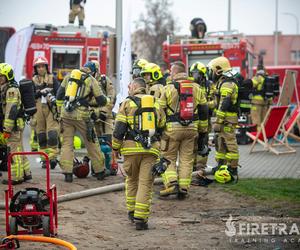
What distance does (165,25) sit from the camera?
5534 cm

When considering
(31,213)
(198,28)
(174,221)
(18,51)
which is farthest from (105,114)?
(198,28)

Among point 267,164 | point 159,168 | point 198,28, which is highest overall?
point 198,28

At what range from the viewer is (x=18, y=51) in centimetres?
1752

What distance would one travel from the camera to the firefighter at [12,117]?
11495 millimetres

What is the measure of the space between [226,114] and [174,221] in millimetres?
3426

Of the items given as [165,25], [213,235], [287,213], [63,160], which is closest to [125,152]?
[213,235]

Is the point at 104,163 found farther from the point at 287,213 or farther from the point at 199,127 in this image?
the point at 287,213

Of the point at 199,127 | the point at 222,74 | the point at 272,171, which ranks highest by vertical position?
the point at 222,74

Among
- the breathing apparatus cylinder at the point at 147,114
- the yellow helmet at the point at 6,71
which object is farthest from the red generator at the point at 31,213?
the yellow helmet at the point at 6,71

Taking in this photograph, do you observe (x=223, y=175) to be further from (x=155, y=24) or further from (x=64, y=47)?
(x=155, y=24)

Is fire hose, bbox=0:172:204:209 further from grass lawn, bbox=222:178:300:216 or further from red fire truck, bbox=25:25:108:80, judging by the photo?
red fire truck, bbox=25:25:108:80

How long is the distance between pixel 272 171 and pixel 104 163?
3.40m

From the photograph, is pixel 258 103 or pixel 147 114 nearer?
A: pixel 147 114

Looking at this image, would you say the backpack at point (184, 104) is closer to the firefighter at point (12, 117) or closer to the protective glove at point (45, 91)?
the firefighter at point (12, 117)
